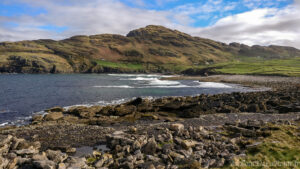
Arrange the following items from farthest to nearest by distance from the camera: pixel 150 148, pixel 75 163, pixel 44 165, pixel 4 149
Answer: pixel 4 149
pixel 150 148
pixel 75 163
pixel 44 165

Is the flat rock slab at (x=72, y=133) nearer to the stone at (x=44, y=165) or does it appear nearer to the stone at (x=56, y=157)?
the stone at (x=56, y=157)

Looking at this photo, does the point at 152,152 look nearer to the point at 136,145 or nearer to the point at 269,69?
the point at 136,145

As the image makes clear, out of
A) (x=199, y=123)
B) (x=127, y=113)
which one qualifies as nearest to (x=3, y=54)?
(x=127, y=113)

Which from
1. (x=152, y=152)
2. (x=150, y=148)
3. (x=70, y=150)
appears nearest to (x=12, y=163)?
(x=70, y=150)

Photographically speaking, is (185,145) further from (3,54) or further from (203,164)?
(3,54)

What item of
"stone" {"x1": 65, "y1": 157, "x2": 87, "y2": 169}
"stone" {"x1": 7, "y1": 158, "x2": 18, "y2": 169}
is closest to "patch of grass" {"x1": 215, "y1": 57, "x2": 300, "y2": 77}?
"stone" {"x1": 65, "y1": 157, "x2": 87, "y2": 169}

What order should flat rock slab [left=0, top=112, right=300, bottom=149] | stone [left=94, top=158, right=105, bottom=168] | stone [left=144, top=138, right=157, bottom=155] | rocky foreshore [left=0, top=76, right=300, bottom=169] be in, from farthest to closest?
flat rock slab [left=0, top=112, right=300, bottom=149] → stone [left=144, top=138, right=157, bottom=155] → stone [left=94, top=158, right=105, bottom=168] → rocky foreshore [left=0, top=76, right=300, bottom=169]

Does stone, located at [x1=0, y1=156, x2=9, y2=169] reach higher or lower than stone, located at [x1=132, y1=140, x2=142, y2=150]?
lower

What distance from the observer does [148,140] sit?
18.7m

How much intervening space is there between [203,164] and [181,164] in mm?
1557

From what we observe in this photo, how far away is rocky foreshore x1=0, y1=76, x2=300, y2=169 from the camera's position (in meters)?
14.9

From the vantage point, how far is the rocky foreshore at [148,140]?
48.8ft

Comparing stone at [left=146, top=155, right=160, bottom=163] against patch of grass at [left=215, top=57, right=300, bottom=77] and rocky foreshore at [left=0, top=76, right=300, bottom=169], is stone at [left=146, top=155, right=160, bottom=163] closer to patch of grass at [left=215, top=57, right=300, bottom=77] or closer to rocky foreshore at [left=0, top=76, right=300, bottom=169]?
rocky foreshore at [left=0, top=76, right=300, bottom=169]

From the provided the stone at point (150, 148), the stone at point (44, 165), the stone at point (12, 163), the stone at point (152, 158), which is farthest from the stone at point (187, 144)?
the stone at point (12, 163)
